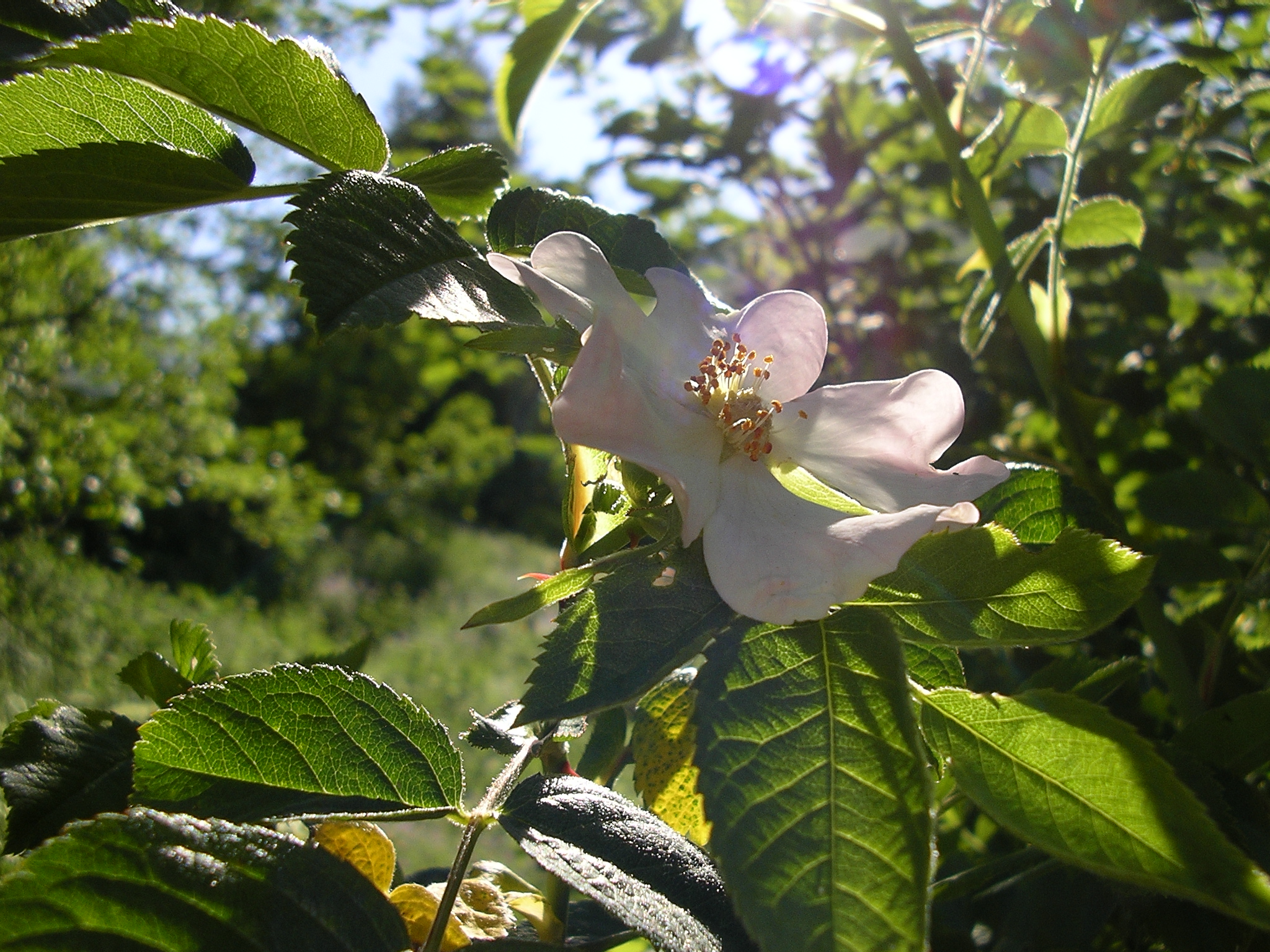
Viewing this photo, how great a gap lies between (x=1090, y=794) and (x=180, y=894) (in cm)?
38

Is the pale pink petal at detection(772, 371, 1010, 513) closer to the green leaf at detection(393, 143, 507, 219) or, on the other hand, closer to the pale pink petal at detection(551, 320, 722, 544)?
the pale pink petal at detection(551, 320, 722, 544)

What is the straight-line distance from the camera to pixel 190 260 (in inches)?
248

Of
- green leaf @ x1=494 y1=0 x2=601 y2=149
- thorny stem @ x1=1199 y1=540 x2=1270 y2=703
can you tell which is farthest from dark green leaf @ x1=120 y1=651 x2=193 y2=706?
thorny stem @ x1=1199 y1=540 x2=1270 y2=703

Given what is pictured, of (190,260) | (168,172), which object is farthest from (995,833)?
(190,260)

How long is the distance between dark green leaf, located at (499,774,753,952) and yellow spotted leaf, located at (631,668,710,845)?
4cm

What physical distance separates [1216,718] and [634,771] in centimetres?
43

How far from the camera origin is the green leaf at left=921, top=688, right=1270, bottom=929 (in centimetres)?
34

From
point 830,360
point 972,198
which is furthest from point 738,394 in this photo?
point 830,360

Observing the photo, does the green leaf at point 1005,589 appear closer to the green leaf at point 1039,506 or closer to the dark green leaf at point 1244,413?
the green leaf at point 1039,506

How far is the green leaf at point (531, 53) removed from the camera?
0.98 m

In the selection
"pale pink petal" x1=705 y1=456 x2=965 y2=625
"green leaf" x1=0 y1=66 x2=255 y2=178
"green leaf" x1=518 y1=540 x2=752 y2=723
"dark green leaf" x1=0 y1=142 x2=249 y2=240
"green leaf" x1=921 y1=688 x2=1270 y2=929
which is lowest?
"green leaf" x1=921 y1=688 x2=1270 y2=929

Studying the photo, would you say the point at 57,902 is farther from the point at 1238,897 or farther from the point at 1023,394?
the point at 1023,394

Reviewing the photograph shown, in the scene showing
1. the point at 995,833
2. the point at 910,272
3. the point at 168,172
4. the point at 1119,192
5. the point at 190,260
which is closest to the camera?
the point at 168,172

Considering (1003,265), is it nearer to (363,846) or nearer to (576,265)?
(576,265)
